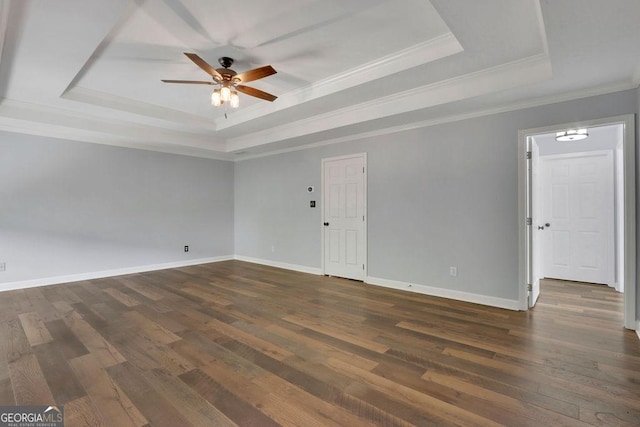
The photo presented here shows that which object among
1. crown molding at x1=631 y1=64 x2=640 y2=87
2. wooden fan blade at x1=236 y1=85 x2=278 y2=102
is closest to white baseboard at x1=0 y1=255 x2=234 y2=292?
wooden fan blade at x1=236 y1=85 x2=278 y2=102

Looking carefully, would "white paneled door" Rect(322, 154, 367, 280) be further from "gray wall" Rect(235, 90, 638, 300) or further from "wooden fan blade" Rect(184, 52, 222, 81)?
"wooden fan blade" Rect(184, 52, 222, 81)

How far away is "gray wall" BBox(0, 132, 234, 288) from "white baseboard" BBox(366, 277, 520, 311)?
412 centimetres

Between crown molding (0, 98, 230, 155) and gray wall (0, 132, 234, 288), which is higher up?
crown molding (0, 98, 230, 155)

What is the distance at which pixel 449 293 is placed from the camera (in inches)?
161

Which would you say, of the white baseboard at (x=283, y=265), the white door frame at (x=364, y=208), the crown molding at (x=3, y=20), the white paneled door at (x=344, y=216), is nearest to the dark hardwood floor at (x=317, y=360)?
the white door frame at (x=364, y=208)

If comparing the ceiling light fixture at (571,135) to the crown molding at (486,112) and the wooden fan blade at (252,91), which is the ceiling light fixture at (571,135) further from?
the wooden fan blade at (252,91)

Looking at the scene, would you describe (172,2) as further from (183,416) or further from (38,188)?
(38,188)

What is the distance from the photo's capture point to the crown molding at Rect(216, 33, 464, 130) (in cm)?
287

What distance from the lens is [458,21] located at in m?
2.34

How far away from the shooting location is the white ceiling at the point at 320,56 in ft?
7.59

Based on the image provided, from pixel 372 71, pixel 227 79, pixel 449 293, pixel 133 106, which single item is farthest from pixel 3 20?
pixel 449 293

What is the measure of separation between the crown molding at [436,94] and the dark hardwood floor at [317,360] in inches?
98.2

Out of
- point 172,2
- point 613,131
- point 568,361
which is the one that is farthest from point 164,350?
point 613,131

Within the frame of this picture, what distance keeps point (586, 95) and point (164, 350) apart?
483cm
